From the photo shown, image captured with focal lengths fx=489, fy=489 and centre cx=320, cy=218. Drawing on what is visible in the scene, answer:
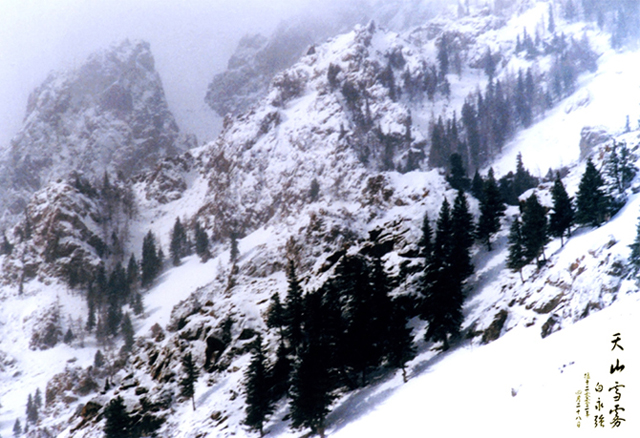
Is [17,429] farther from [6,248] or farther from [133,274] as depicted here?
[6,248]

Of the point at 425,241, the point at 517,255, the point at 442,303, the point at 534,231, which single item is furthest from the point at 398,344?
the point at 425,241

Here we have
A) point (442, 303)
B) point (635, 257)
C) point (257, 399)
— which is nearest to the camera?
point (635, 257)

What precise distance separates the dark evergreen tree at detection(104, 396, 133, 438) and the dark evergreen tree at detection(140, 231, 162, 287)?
74.7m

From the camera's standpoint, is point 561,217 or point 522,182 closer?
point 561,217

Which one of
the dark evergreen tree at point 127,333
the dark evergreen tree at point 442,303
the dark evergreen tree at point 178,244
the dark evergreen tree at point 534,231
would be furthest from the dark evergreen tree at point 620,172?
the dark evergreen tree at point 178,244

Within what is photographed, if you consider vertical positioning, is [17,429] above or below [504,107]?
below

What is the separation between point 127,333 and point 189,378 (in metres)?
54.5

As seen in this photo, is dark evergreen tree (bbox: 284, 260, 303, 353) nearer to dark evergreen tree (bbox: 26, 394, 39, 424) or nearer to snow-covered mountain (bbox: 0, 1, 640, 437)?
snow-covered mountain (bbox: 0, 1, 640, 437)

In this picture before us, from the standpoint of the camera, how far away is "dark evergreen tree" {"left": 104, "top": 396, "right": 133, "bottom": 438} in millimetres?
59219

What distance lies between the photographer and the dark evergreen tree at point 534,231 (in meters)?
58.7

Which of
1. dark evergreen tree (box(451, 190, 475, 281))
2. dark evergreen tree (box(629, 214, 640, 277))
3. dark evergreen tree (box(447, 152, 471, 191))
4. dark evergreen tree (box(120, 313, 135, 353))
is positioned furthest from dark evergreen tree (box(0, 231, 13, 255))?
dark evergreen tree (box(629, 214, 640, 277))

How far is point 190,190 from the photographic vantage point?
552ft

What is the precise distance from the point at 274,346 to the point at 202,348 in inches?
520

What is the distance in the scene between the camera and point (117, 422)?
59750 mm
